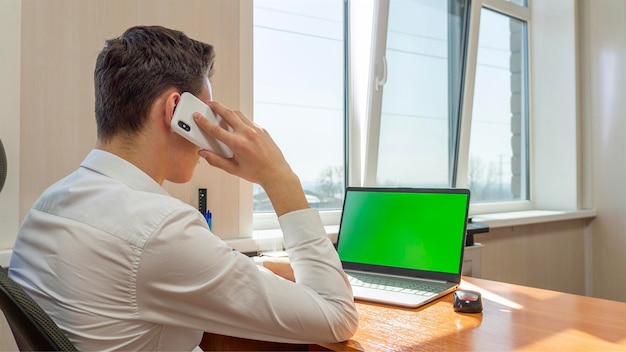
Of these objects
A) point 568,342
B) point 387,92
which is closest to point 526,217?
point 387,92

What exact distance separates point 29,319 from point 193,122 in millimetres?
416

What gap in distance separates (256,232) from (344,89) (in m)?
0.93

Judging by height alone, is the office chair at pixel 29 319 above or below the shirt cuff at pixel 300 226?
below

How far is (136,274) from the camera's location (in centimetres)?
71

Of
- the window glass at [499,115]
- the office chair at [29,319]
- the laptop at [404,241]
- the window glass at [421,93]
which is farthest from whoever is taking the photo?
the window glass at [499,115]

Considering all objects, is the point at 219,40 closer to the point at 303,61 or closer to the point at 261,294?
the point at 303,61

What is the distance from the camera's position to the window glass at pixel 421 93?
8.41ft

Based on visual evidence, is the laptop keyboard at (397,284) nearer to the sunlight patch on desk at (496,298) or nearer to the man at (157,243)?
the sunlight patch on desk at (496,298)

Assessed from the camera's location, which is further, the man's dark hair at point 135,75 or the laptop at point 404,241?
the laptop at point 404,241

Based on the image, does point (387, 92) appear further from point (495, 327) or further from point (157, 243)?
point (157, 243)

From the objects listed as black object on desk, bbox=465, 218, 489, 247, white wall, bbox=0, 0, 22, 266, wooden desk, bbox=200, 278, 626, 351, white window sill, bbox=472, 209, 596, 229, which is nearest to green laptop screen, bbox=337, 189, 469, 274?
wooden desk, bbox=200, 278, 626, 351

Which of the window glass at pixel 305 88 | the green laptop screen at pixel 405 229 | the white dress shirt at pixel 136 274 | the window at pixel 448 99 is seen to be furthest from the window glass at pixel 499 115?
the white dress shirt at pixel 136 274

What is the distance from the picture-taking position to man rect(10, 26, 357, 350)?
2.34 feet

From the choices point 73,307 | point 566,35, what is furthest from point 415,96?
point 73,307
